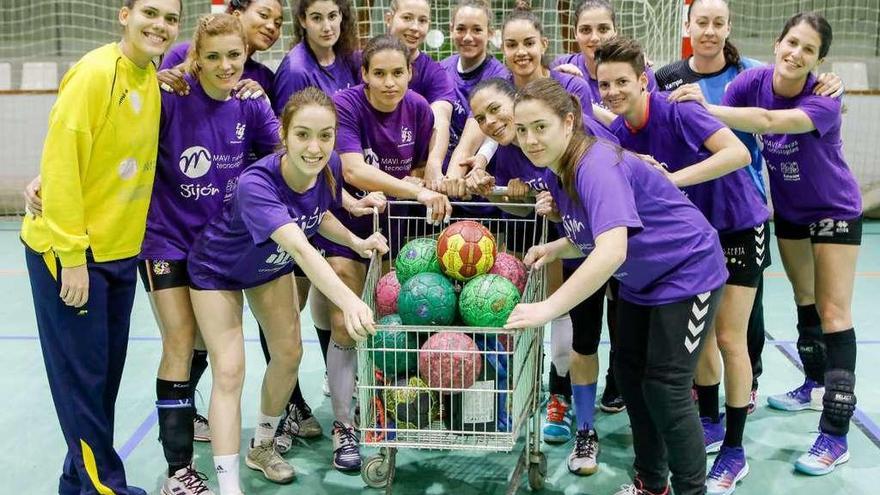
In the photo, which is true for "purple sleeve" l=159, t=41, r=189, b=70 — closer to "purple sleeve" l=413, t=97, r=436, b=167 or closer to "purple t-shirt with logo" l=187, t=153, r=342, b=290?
"purple t-shirt with logo" l=187, t=153, r=342, b=290

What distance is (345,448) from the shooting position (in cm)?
378

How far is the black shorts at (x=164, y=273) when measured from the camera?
Answer: 10.8ft

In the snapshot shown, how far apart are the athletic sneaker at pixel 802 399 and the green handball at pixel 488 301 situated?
2.02m

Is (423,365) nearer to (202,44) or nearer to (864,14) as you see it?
(202,44)

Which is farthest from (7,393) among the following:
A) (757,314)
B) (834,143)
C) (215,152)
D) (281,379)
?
(834,143)

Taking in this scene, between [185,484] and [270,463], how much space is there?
42cm

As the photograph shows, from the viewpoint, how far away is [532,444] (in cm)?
365

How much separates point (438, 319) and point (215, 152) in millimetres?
1078

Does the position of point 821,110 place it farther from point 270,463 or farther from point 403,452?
point 270,463

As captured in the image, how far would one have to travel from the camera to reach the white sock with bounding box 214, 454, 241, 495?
3.24 meters

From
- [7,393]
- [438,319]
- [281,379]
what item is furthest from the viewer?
[7,393]

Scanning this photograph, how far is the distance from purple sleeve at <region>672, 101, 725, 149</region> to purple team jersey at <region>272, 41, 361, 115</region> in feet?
5.11

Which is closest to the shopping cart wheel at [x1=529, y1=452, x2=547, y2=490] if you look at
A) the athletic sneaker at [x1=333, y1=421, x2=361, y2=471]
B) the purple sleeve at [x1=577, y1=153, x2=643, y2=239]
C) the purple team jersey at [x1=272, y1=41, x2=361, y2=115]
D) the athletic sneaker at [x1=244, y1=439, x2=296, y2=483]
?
the athletic sneaker at [x1=333, y1=421, x2=361, y2=471]

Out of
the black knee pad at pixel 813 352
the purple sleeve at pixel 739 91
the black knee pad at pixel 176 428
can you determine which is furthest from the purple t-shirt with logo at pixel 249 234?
the black knee pad at pixel 813 352
